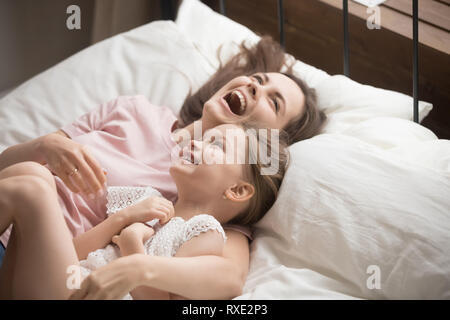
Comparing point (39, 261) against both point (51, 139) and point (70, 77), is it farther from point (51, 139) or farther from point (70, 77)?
point (70, 77)

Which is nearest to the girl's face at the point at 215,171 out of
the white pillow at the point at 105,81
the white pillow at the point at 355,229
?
the white pillow at the point at 355,229

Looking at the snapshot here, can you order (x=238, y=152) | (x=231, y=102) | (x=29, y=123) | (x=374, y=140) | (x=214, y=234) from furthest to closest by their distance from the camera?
(x=29, y=123) < (x=231, y=102) < (x=374, y=140) < (x=238, y=152) < (x=214, y=234)

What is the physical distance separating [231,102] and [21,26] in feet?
4.99

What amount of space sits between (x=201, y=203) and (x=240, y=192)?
0.09 m

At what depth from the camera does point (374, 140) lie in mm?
1406

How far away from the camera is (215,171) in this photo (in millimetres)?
1235

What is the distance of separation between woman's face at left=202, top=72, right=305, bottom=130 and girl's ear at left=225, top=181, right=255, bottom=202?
0.22 meters

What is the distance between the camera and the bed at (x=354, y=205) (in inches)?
43.8

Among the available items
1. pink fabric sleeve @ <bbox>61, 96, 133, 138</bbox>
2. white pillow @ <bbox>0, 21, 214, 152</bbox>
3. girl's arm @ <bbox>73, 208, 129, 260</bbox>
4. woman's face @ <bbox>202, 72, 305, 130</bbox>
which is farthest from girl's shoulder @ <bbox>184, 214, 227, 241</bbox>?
white pillow @ <bbox>0, 21, 214, 152</bbox>

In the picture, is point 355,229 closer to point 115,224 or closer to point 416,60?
point 115,224

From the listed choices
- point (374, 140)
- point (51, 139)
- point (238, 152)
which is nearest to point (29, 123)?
point (51, 139)

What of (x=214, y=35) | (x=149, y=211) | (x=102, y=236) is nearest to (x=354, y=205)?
(x=149, y=211)

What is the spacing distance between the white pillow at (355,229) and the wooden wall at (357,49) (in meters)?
0.73
